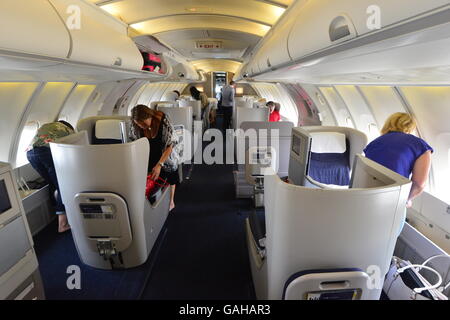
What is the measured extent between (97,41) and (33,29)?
3.22 ft

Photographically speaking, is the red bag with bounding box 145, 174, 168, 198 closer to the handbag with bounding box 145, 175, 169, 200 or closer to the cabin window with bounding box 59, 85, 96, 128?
the handbag with bounding box 145, 175, 169, 200

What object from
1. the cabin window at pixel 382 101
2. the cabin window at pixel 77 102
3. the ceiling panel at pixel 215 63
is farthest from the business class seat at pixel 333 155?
the ceiling panel at pixel 215 63

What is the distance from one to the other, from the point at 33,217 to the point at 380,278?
171 inches

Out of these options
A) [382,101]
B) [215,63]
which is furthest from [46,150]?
[215,63]

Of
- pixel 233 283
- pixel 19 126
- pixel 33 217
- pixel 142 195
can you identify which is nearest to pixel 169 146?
pixel 142 195

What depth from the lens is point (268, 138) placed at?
405 centimetres

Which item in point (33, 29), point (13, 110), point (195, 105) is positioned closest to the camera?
point (33, 29)

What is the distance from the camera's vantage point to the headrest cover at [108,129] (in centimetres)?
392

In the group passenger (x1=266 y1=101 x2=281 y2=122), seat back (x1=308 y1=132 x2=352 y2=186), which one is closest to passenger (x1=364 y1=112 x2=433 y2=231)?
seat back (x1=308 y1=132 x2=352 y2=186)

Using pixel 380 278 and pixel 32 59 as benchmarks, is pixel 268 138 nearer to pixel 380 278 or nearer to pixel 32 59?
pixel 380 278

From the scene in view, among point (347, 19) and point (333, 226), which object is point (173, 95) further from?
point (333, 226)

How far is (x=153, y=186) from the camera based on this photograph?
3.32 m

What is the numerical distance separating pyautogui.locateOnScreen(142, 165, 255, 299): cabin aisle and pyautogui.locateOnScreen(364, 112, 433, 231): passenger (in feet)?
6.43

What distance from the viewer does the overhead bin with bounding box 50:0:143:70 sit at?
7.27 ft
